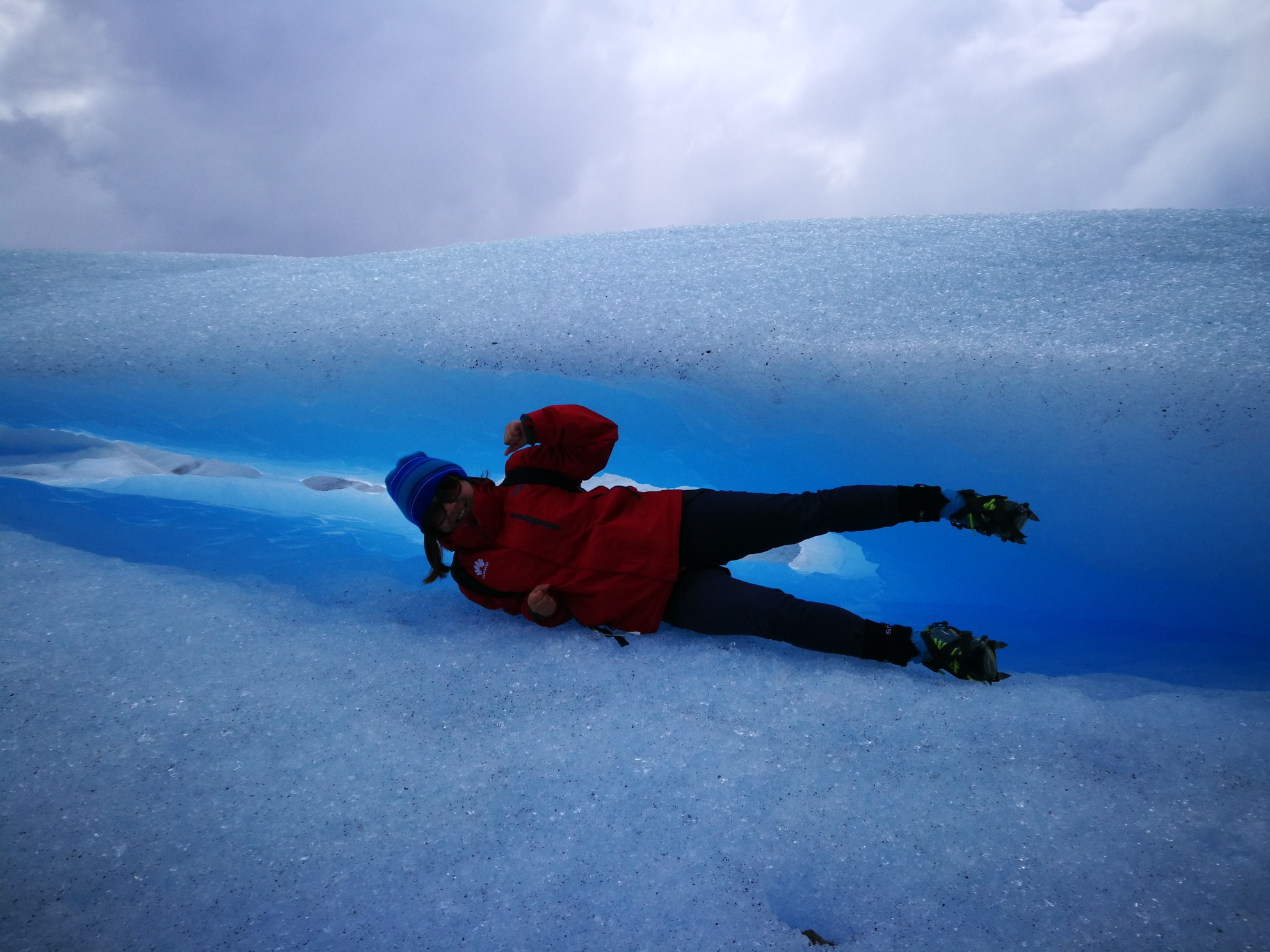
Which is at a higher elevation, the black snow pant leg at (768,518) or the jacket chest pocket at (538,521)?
the black snow pant leg at (768,518)

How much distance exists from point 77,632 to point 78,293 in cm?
159

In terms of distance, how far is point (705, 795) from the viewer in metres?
1.09

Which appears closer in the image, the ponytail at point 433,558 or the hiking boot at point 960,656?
the hiking boot at point 960,656

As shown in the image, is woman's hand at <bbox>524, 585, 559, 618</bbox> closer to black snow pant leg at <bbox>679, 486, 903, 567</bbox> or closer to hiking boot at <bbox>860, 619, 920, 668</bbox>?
black snow pant leg at <bbox>679, 486, 903, 567</bbox>

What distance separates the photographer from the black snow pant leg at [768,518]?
1.44 meters

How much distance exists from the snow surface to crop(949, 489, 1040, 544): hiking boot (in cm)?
34

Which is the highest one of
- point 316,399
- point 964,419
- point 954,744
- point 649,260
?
point 649,260

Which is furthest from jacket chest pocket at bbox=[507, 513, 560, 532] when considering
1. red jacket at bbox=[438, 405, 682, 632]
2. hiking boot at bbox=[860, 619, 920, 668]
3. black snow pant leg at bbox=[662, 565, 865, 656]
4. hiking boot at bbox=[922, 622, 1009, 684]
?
hiking boot at bbox=[922, 622, 1009, 684]

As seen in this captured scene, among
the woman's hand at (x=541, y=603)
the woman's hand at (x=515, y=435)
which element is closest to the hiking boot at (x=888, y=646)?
the woman's hand at (x=541, y=603)

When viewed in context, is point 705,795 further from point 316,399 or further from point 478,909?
point 316,399

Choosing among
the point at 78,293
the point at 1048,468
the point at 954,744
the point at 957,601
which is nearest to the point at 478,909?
the point at 954,744

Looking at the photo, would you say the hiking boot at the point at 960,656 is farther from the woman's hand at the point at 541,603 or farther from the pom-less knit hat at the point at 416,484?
the pom-less knit hat at the point at 416,484

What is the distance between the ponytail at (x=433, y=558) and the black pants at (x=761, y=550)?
0.58 meters

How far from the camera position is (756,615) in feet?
4.83
